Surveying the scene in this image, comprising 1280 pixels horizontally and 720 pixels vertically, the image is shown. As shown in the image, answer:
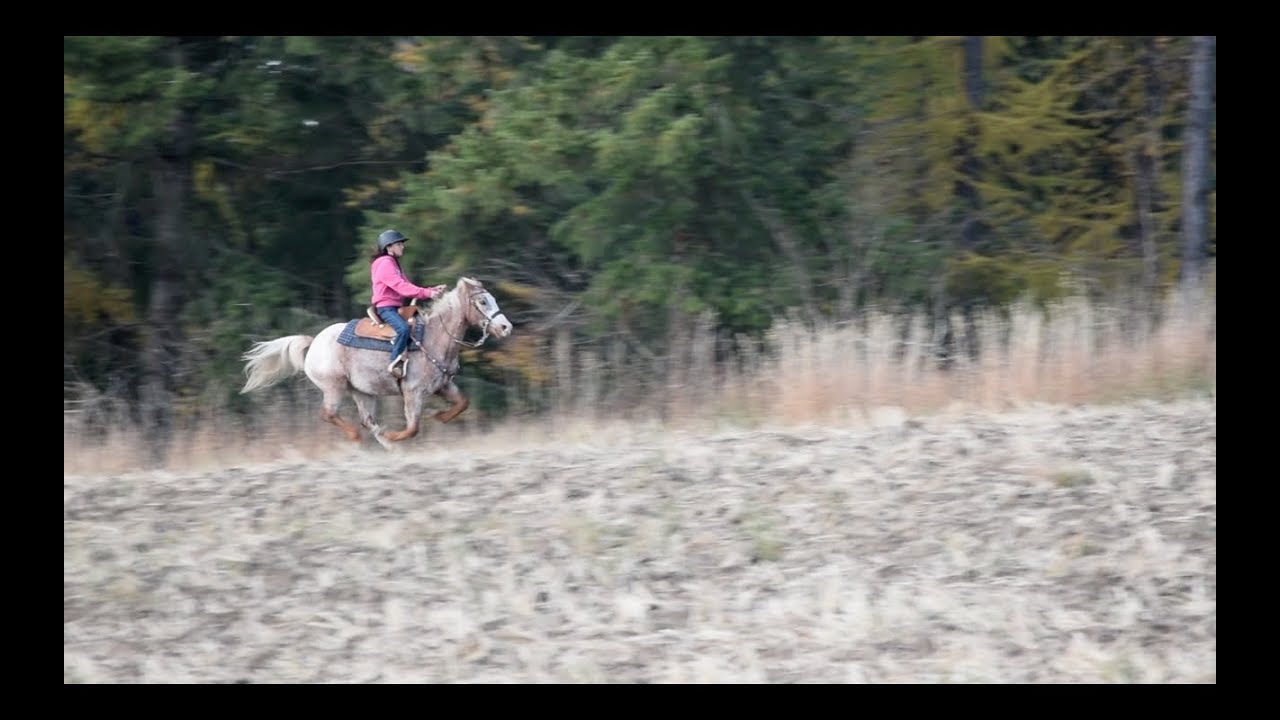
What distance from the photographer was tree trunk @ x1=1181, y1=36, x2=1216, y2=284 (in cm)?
1655

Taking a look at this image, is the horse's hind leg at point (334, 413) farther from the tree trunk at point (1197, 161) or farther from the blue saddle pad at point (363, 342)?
the tree trunk at point (1197, 161)

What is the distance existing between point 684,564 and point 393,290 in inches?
182

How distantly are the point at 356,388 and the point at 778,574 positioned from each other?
17.7ft

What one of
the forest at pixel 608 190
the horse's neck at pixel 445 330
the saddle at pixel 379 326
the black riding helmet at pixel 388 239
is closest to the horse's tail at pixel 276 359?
the saddle at pixel 379 326

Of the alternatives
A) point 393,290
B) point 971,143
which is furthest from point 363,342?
point 971,143

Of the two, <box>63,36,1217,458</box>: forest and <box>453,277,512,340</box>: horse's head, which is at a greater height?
<box>63,36,1217,458</box>: forest

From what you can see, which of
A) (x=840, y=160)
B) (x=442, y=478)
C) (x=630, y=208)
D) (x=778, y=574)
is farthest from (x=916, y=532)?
(x=840, y=160)

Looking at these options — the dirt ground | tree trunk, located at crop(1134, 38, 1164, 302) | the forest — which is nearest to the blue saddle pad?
the dirt ground

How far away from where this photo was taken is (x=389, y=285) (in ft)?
39.4

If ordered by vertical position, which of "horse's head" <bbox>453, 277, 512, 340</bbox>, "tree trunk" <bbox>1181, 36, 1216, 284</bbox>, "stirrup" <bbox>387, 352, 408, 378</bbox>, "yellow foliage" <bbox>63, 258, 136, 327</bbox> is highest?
"tree trunk" <bbox>1181, 36, 1216, 284</bbox>

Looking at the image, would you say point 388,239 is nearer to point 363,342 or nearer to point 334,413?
point 363,342

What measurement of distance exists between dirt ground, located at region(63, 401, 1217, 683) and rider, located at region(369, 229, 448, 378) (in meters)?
1.49

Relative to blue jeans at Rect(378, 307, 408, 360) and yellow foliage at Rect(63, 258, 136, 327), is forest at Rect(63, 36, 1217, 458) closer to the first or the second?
yellow foliage at Rect(63, 258, 136, 327)

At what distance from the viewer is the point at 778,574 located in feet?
28.4
